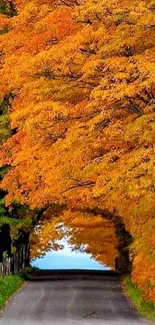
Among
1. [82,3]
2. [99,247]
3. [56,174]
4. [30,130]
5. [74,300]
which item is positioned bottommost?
[99,247]

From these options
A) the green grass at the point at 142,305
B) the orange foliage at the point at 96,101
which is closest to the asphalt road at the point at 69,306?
the green grass at the point at 142,305

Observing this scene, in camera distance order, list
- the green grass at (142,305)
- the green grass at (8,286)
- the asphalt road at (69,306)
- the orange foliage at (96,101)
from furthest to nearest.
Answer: the green grass at (8,286) → the green grass at (142,305) → the asphalt road at (69,306) → the orange foliage at (96,101)

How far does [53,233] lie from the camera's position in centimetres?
5866

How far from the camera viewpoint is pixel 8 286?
121 feet

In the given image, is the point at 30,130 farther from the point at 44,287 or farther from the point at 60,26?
the point at 44,287

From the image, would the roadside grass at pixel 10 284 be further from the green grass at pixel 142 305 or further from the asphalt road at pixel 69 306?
the green grass at pixel 142 305

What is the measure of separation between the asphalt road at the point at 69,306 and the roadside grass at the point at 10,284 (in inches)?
14.5

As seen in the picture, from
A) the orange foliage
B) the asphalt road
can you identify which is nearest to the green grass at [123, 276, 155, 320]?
the asphalt road

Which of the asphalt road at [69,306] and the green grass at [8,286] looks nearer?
the asphalt road at [69,306]

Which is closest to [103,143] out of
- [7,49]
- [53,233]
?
[7,49]

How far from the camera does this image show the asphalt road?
24844mm

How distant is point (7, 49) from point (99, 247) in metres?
31.2

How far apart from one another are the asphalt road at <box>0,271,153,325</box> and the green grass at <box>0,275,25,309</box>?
1.15 feet

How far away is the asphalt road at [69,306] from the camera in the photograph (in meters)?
24.8
